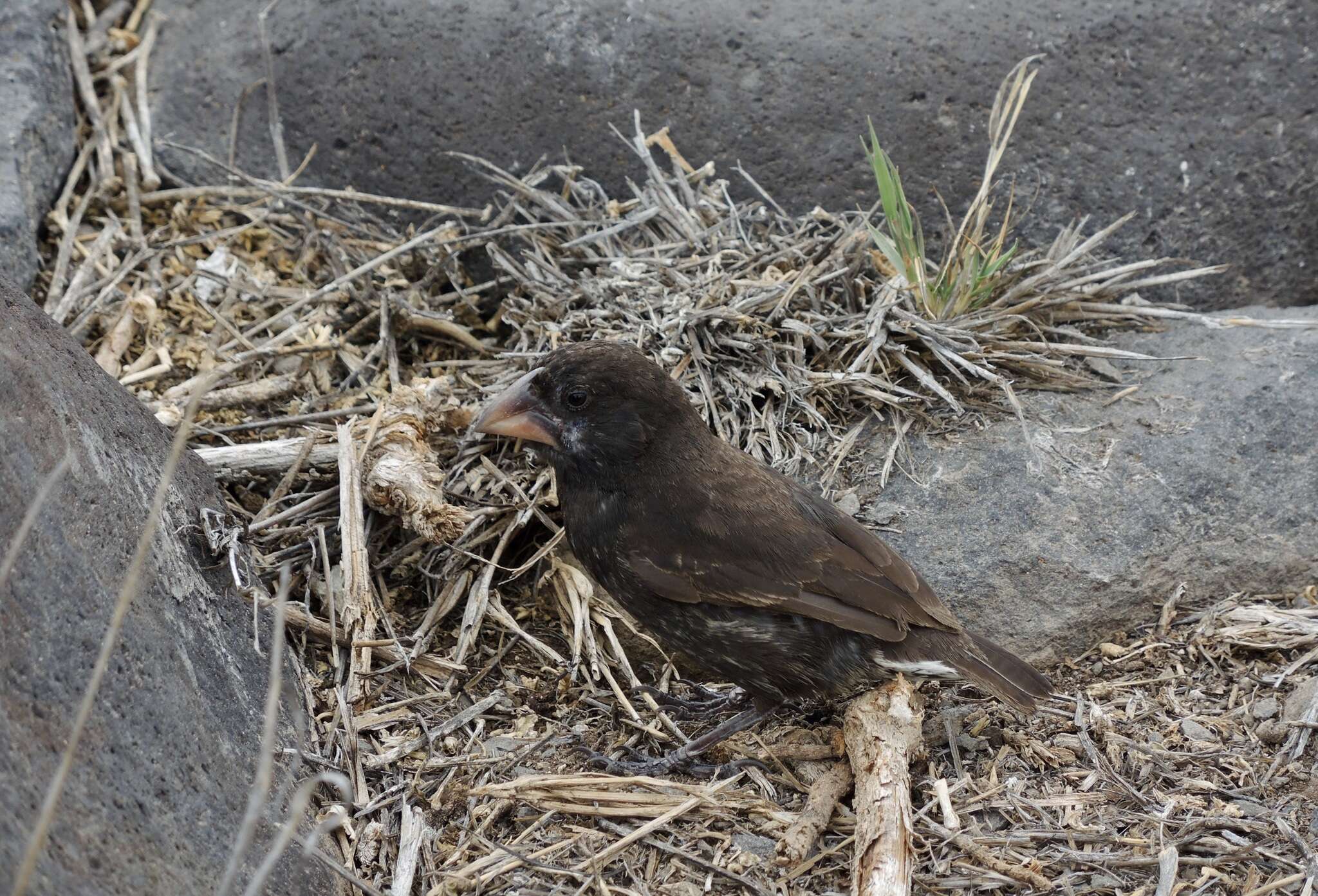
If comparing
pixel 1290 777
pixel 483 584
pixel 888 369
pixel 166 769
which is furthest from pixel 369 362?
pixel 1290 777

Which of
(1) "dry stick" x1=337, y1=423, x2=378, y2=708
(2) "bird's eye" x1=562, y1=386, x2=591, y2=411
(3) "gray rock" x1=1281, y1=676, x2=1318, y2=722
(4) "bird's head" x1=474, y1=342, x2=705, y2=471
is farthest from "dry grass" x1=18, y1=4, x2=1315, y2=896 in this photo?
(2) "bird's eye" x1=562, y1=386, x2=591, y2=411

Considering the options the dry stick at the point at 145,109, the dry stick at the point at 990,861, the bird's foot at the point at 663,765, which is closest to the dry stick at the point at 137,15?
the dry stick at the point at 145,109

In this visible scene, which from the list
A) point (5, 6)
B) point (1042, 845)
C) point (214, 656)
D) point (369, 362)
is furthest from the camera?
point (5, 6)

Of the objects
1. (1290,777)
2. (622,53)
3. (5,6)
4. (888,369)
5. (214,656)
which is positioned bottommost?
(1290,777)

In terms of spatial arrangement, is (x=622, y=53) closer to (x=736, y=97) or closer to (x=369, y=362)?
(x=736, y=97)

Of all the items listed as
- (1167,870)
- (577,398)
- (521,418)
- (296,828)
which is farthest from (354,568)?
(1167,870)

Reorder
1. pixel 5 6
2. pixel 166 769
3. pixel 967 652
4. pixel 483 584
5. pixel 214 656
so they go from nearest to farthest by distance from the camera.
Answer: pixel 166 769, pixel 214 656, pixel 967 652, pixel 483 584, pixel 5 6

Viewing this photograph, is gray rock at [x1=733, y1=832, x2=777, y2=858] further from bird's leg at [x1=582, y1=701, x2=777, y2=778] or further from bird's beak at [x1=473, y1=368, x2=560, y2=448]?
bird's beak at [x1=473, y1=368, x2=560, y2=448]
